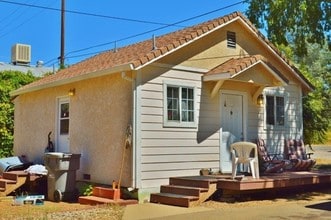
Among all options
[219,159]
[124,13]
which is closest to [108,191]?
[219,159]

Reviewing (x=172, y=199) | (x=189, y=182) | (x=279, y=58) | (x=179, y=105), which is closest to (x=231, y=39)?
(x=279, y=58)

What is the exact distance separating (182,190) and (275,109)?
5.12 meters

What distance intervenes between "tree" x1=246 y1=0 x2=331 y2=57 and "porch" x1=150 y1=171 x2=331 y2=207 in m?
4.09

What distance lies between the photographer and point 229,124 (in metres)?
12.5

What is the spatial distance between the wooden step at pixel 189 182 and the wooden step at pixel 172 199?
0.44m

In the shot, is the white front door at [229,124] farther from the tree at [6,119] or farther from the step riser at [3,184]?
the tree at [6,119]

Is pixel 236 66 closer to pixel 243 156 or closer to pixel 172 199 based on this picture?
pixel 243 156

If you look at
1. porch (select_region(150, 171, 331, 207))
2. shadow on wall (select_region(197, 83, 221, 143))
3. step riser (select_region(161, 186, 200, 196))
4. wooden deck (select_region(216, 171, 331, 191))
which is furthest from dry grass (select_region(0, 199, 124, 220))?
shadow on wall (select_region(197, 83, 221, 143))

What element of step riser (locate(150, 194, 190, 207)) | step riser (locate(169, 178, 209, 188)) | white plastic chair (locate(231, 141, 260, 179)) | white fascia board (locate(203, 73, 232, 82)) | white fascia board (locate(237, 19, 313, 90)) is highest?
white fascia board (locate(237, 19, 313, 90))

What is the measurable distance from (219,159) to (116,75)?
12.1ft

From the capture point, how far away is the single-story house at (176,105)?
34.8 ft

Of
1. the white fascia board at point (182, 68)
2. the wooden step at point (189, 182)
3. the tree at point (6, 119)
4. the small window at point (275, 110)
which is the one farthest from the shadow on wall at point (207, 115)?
the tree at point (6, 119)

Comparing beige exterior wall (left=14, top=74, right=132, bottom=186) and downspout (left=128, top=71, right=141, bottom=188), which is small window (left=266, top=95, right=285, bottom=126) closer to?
downspout (left=128, top=71, right=141, bottom=188)

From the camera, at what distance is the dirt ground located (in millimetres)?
8156
